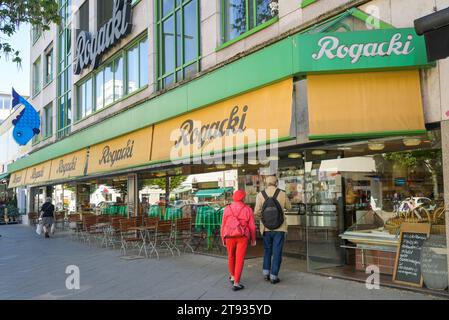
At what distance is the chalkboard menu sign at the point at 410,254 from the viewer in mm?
7074

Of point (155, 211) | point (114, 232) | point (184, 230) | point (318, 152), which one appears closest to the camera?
point (318, 152)

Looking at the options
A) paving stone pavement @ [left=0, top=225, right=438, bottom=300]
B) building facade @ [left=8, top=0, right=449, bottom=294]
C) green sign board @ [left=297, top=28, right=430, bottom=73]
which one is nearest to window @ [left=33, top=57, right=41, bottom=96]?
building facade @ [left=8, top=0, right=449, bottom=294]

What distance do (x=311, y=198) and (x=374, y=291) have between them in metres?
2.53

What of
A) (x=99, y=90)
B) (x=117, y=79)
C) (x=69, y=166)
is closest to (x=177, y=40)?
(x=117, y=79)

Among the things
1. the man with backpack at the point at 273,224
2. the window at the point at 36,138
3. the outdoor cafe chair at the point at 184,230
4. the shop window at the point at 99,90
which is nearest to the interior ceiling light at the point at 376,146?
the man with backpack at the point at 273,224

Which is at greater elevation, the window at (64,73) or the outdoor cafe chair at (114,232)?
the window at (64,73)

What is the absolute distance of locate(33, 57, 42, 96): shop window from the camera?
29.9 meters

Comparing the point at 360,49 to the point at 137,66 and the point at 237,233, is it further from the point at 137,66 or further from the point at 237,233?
the point at 137,66

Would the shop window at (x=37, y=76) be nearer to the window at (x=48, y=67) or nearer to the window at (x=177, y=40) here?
the window at (x=48, y=67)

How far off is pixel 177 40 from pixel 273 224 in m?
7.92

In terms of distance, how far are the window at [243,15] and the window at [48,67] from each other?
61.0 ft

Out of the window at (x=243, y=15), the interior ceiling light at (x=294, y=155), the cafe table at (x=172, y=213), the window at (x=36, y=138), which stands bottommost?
the cafe table at (x=172, y=213)

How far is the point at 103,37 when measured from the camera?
17.6m

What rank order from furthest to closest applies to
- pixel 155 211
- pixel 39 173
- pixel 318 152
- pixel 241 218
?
1. pixel 39 173
2. pixel 155 211
3. pixel 318 152
4. pixel 241 218
